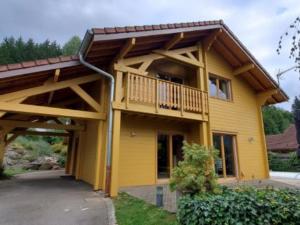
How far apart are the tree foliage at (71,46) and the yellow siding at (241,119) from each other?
33.1 metres

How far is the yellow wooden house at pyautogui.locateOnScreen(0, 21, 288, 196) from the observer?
22.3ft

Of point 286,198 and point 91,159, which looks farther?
point 91,159

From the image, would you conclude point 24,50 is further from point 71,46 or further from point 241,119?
point 241,119

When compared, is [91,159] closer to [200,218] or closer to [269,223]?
[200,218]

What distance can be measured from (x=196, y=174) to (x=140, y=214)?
1.48 metres

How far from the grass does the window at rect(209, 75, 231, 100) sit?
671 centimetres

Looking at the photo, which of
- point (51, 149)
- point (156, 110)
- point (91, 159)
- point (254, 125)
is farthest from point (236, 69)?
point (51, 149)

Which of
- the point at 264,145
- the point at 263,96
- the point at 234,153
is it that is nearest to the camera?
the point at 234,153

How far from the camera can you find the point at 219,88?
11266 mm

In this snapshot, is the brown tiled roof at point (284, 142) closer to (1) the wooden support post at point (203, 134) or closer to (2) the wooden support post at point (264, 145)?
(2) the wooden support post at point (264, 145)

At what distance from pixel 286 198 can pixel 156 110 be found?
15.9ft

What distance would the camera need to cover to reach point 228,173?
10.3m

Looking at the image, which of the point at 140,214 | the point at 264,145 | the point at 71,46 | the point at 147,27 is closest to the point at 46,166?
the point at 147,27

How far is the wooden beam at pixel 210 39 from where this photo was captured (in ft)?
32.9
